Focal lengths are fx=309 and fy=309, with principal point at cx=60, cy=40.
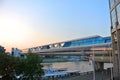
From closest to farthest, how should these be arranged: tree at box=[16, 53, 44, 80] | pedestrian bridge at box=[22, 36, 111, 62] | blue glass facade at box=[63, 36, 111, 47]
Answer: tree at box=[16, 53, 44, 80]
pedestrian bridge at box=[22, 36, 111, 62]
blue glass facade at box=[63, 36, 111, 47]

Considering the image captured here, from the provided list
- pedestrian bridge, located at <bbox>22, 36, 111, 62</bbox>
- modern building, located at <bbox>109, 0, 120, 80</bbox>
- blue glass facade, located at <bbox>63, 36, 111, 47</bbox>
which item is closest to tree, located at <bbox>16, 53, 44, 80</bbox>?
modern building, located at <bbox>109, 0, 120, 80</bbox>

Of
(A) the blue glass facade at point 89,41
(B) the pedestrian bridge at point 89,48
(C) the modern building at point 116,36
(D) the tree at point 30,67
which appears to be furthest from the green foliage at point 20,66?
(A) the blue glass facade at point 89,41

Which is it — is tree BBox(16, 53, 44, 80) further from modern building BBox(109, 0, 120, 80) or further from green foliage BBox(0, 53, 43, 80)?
modern building BBox(109, 0, 120, 80)

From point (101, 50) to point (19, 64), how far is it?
54.0 meters

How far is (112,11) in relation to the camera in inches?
2687

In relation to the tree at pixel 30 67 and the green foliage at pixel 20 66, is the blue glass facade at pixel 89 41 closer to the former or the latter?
the tree at pixel 30 67

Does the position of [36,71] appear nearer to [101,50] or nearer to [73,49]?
[101,50]

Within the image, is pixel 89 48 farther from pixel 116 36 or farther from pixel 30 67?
pixel 30 67

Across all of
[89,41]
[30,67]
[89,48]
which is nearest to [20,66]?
[30,67]

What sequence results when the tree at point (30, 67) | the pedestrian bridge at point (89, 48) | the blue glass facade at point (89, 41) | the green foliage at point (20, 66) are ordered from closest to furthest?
the green foliage at point (20, 66)
the tree at point (30, 67)
the pedestrian bridge at point (89, 48)
the blue glass facade at point (89, 41)

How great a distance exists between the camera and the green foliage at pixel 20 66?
37.0m

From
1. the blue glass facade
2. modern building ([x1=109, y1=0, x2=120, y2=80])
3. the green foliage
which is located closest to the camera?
the green foliage

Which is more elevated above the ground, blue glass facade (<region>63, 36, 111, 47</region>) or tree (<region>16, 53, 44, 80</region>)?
blue glass facade (<region>63, 36, 111, 47</region>)

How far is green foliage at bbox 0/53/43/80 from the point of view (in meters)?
37.0
